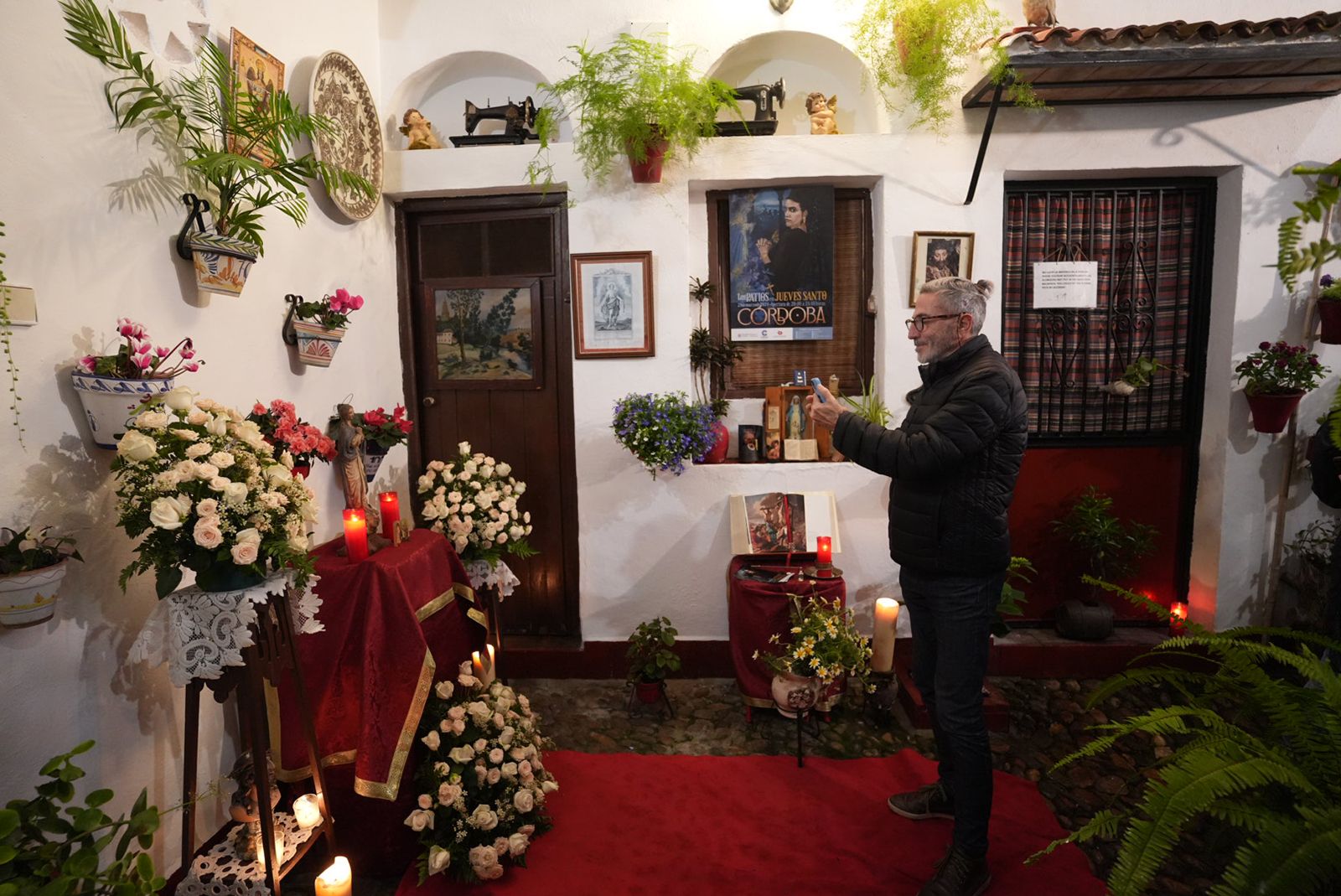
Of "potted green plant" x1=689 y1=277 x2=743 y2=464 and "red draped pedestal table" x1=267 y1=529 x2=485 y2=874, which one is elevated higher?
"potted green plant" x1=689 y1=277 x2=743 y2=464

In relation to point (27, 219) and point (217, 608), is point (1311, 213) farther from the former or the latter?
point (27, 219)

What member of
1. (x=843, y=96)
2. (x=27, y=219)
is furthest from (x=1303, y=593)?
(x=27, y=219)

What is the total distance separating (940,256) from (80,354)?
364 centimetres

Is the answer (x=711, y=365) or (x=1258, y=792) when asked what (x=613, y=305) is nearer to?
(x=711, y=365)

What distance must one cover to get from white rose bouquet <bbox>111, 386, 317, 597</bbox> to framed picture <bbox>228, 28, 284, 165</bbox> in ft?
3.84

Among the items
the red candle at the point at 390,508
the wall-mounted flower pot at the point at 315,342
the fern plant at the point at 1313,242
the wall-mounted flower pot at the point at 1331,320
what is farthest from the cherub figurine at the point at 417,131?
the wall-mounted flower pot at the point at 1331,320

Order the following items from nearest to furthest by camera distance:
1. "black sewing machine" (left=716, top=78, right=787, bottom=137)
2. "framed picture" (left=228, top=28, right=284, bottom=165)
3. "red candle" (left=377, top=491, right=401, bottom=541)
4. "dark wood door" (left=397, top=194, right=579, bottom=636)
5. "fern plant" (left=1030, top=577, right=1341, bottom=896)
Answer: "fern plant" (left=1030, top=577, right=1341, bottom=896) < "framed picture" (left=228, top=28, right=284, bottom=165) < "red candle" (left=377, top=491, right=401, bottom=541) < "black sewing machine" (left=716, top=78, right=787, bottom=137) < "dark wood door" (left=397, top=194, right=579, bottom=636)

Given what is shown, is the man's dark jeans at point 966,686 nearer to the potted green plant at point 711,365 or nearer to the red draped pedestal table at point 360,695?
the potted green plant at point 711,365

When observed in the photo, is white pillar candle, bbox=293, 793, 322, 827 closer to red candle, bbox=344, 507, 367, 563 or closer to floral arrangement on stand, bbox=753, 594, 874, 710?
red candle, bbox=344, 507, 367, 563

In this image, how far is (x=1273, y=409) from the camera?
348 cm

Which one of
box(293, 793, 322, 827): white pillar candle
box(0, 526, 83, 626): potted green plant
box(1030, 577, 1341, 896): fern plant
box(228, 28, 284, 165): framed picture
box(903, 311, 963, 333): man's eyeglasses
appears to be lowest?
box(293, 793, 322, 827): white pillar candle

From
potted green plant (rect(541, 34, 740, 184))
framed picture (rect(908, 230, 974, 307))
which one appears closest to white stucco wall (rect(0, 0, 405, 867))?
potted green plant (rect(541, 34, 740, 184))

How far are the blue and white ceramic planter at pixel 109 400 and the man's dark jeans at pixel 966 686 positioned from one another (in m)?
2.52

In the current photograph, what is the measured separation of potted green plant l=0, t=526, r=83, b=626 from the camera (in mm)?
1711
